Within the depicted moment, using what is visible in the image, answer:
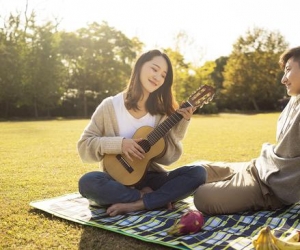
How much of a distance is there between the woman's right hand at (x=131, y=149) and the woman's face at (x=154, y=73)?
742 mm

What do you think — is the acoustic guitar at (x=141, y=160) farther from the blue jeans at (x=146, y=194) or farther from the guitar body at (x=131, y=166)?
the blue jeans at (x=146, y=194)

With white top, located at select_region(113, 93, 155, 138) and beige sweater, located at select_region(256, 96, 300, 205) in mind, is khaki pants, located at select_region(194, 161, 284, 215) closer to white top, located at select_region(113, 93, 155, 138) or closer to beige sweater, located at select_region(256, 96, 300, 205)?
beige sweater, located at select_region(256, 96, 300, 205)

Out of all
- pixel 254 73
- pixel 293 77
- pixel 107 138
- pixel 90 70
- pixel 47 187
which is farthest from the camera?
pixel 254 73

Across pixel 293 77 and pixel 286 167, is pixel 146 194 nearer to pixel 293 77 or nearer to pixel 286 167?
pixel 286 167

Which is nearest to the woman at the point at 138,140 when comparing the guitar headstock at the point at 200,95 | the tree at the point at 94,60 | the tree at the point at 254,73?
the guitar headstock at the point at 200,95

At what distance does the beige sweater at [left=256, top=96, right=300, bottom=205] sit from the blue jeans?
0.76 m

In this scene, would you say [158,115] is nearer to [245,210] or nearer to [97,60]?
[245,210]

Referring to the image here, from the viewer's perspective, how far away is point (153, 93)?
179 inches

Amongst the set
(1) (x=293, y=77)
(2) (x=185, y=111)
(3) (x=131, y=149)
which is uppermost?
(1) (x=293, y=77)

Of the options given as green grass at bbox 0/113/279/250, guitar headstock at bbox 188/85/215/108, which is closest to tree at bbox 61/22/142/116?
green grass at bbox 0/113/279/250

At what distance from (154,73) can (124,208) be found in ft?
5.17

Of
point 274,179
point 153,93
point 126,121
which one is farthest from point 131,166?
point 274,179

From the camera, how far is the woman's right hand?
4000mm

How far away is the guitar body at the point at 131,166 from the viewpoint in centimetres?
411
